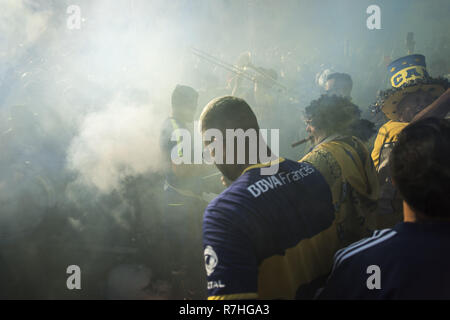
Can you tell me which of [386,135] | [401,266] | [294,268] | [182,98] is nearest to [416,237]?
[401,266]

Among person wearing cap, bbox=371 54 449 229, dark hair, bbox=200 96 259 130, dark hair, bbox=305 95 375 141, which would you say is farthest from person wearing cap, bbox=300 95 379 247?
dark hair, bbox=200 96 259 130

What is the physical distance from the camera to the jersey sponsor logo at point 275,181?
1.31 metres

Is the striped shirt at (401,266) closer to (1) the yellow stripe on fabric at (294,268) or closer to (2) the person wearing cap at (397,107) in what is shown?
(1) the yellow stripe on fabric at (294,268)

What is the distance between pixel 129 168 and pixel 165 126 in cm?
225

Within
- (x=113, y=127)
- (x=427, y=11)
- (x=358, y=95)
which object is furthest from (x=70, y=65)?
(x=427, y=11)

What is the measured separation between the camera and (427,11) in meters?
14.6

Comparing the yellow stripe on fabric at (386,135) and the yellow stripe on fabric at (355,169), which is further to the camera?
the yellow stripe on fabric at (386,135)

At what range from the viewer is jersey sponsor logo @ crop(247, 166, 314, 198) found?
131 centimetres

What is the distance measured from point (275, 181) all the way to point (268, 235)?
1.03 feet

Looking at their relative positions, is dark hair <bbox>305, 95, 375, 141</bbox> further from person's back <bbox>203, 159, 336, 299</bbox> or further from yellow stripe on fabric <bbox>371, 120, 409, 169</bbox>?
person's back <bbox>203, 159, 336, 299</bbox>

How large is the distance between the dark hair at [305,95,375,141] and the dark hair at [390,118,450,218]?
4.92 feet

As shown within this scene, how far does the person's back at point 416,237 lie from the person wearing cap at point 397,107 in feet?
6.32

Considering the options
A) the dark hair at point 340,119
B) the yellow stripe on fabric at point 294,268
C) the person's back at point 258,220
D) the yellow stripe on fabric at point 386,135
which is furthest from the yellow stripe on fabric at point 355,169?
the yellow stripe on fabric at point 386,135
